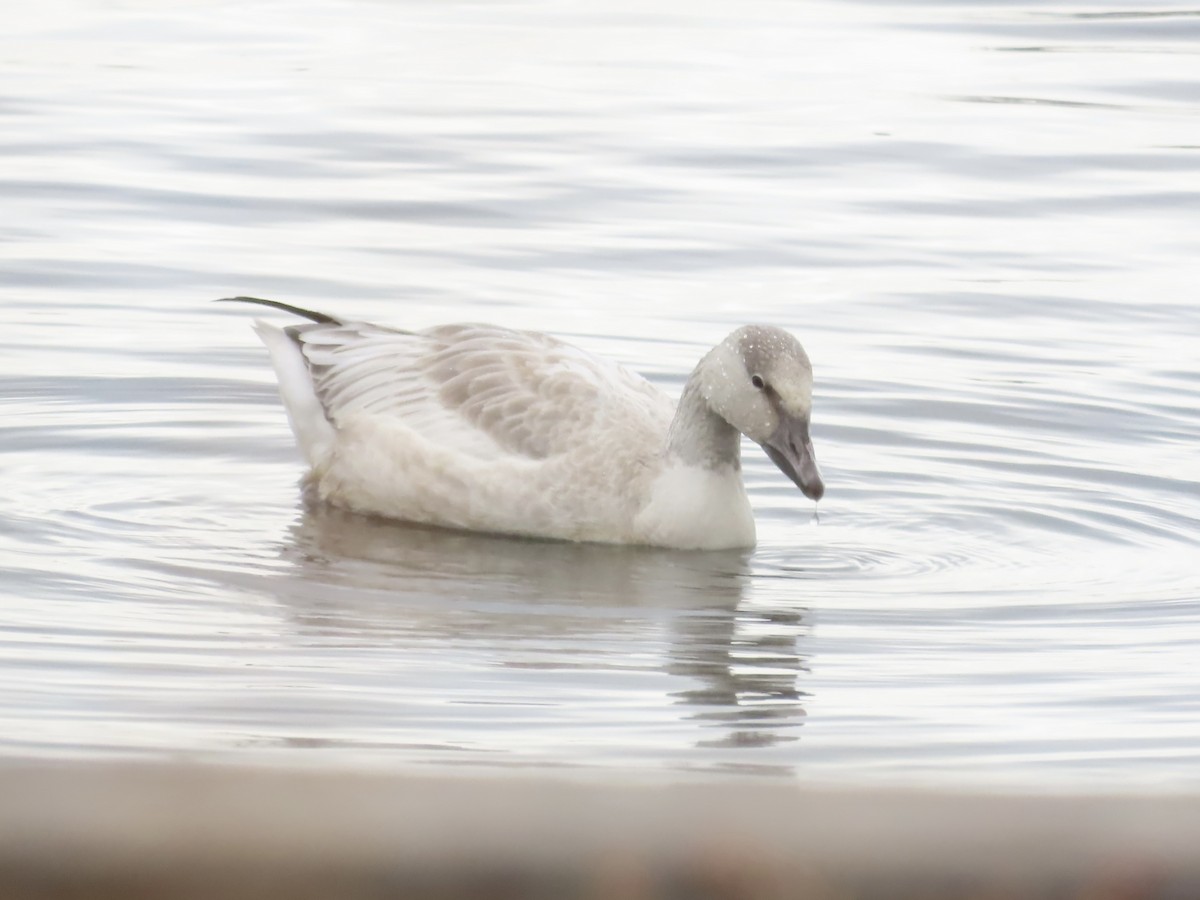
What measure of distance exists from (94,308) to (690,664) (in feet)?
20.3

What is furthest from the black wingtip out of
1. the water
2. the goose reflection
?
the goose reflection

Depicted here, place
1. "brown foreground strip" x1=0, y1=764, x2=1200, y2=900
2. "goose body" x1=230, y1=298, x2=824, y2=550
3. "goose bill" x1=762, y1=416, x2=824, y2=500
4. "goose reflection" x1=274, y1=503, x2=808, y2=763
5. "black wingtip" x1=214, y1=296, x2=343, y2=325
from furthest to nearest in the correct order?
"black wingtip" x1=214, y1=296, x2=343, y2=325 < "goose body" x1=230, y1=298, x2=824, y2=550 < "goose bill" x1=762, y1=416, x2=824, y2=500 < "goose reflection" x1=274, y1=503, x2=808, y2=763 < "brown foreground strip" x1=0, y1=764, x2=1200, y2=900

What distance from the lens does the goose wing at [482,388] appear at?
8047 millimetres

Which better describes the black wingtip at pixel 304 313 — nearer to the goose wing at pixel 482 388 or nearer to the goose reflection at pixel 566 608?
the goose wing at pixel 482 388

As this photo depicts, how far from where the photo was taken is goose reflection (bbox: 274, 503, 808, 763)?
6051 millimetres

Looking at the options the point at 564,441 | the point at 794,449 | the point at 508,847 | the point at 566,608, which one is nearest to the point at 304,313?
the point at 564,441

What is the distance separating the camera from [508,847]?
0.88 m

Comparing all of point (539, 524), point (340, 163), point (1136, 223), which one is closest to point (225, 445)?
A: point (539, 524)

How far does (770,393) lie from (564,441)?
84 cm

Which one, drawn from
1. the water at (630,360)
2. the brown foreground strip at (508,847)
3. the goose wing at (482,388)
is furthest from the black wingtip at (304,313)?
the brown foreground strip at (508,847)

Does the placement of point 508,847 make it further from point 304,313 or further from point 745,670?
point 304,313

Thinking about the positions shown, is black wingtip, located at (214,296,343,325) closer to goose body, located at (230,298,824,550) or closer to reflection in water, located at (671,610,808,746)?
goose body, located at (230,298,824,550)

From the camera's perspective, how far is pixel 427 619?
6.62 metres

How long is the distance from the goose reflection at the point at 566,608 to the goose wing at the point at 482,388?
43 cm
